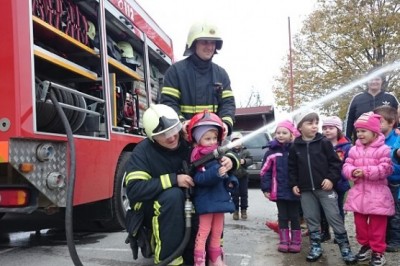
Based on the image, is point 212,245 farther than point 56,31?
No

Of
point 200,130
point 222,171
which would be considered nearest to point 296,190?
point 222,171

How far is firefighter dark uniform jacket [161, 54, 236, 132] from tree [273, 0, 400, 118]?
695 inches

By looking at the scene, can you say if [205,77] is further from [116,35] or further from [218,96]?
[116,35]

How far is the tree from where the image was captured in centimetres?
2050

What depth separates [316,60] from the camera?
72.6 feet

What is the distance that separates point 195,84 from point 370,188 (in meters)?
1.70

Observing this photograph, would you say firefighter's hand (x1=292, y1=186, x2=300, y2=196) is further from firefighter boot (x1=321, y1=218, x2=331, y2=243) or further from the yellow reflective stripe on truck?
the yellow reflective stripe on truck

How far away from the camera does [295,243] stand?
4.42 metres

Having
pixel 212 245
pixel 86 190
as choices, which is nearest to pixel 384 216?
pixel 212 245

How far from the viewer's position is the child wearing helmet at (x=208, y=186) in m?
3.37

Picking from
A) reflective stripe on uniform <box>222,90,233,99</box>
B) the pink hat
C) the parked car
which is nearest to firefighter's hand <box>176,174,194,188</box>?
reflective stripe on uniform <box>222,90,233,99</box>

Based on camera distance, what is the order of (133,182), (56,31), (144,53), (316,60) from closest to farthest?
(133,182), (56,31), (144,53), (316,60)

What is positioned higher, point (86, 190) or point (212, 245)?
point (86, 190)

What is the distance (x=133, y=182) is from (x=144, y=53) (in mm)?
3221
